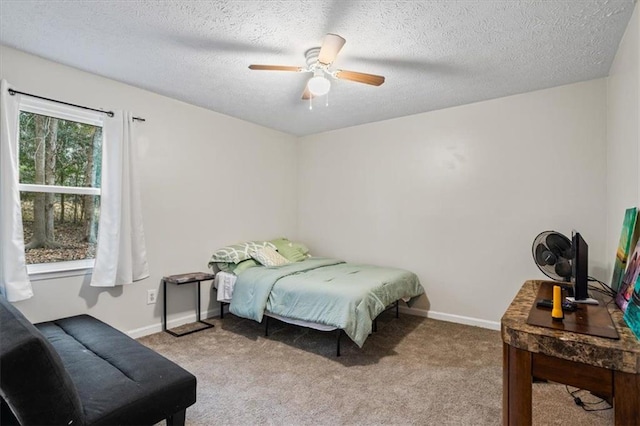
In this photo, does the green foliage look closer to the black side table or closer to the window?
the window

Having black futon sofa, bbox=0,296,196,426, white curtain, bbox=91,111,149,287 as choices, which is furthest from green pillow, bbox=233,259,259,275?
black futon sofa, bbox=0,296,196,426

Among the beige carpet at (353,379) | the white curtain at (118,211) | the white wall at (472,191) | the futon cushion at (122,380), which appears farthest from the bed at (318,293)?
the futon cushion at (122,380)

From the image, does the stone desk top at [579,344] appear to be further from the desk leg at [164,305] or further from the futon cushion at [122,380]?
the desk leg at [164,305]

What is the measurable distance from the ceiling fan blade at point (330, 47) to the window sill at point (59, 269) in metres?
2.57

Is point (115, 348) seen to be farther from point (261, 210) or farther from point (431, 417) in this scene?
point (261, 210)

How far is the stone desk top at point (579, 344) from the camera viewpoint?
113 cm

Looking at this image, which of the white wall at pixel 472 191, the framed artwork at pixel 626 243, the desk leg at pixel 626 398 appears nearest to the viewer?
the desk leg at pixel 626 398

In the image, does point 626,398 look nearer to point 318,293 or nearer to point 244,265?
point 318,293

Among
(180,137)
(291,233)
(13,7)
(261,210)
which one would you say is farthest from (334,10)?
(291,233)

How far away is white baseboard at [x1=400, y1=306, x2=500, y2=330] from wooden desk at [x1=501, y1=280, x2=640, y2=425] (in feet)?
6.85

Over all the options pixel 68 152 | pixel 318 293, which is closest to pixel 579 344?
pixel 318 293

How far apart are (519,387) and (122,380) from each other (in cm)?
176

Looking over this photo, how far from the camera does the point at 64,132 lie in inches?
112

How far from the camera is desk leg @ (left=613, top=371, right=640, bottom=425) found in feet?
3.66
